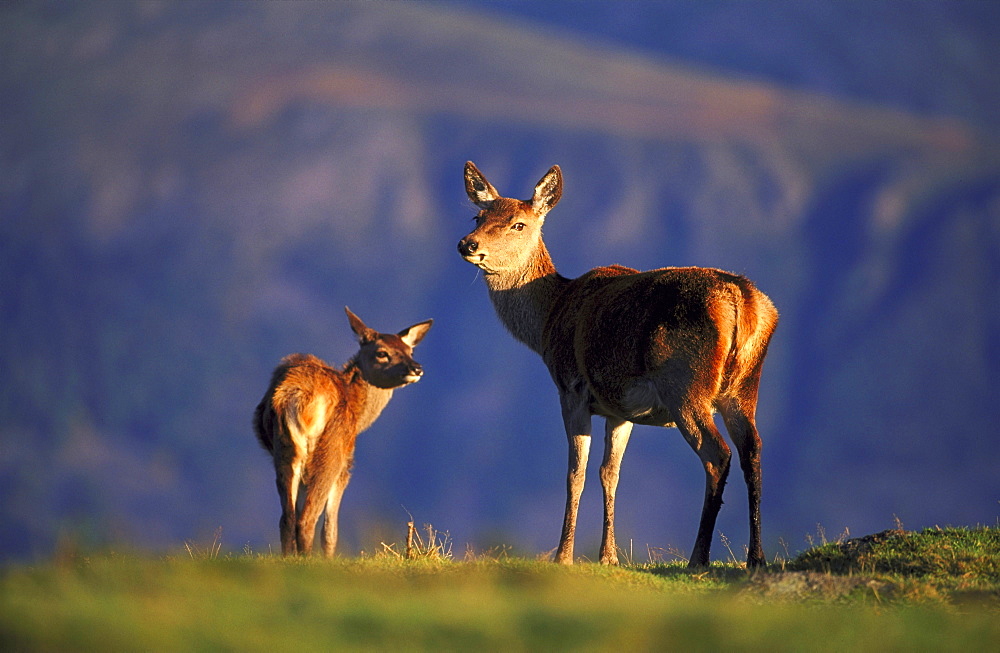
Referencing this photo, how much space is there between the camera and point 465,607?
20.6ft

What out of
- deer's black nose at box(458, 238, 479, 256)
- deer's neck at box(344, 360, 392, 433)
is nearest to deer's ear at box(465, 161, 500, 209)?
deer's black nose at box(458, 238, 479, 256)

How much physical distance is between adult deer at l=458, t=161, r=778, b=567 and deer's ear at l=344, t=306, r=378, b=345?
5.69ft

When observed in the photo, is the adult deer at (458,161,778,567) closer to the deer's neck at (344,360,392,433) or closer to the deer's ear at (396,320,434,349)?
the deer's ear at (396,320,434,349)

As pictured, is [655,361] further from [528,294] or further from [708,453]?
[528,294]

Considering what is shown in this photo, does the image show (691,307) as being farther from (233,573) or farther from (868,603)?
(233,573)

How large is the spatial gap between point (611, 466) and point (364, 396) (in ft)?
10.7

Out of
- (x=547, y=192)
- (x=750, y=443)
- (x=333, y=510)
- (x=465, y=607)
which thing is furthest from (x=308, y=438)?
(x=465, y=607)

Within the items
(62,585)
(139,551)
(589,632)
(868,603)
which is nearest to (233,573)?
(62,585)

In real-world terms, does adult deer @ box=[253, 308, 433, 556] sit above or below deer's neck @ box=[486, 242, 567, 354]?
below

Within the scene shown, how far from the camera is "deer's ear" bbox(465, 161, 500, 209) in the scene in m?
13.7

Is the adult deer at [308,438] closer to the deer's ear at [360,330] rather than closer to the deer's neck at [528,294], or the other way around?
the deer's ear at [360,330]

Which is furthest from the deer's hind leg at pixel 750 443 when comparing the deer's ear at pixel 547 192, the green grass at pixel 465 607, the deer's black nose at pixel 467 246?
the deer's ear at pixel 547 192

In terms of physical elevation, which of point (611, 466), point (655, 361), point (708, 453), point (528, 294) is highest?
point (528, 294)

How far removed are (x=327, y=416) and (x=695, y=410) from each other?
407cm
